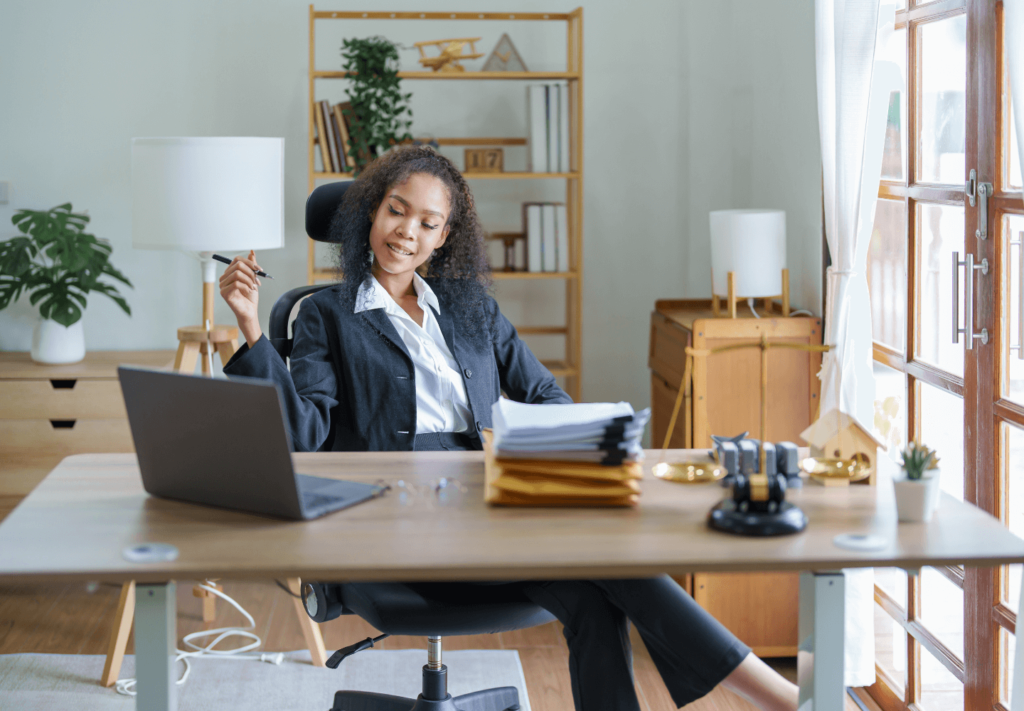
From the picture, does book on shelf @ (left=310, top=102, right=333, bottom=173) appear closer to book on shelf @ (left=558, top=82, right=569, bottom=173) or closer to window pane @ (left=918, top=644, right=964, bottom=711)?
book on shelf @ (left=558, top=82, right=569, bottom=173)

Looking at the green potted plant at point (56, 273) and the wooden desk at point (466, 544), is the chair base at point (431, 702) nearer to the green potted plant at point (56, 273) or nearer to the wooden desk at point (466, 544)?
the wooden desk at point (466, 544)

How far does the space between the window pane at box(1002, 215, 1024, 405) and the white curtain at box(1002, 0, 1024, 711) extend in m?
0.28

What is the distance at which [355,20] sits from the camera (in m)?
3.53

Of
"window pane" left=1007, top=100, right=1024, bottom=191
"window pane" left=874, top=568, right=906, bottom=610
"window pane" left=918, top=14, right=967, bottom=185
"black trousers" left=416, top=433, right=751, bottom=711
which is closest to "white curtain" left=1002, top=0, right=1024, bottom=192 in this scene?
"window pane" left=1007, top=100, right=1024, bottom=191

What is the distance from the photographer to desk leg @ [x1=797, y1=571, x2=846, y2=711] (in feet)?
4.11

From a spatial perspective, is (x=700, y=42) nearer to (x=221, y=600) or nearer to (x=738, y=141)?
(x=738, y=141)

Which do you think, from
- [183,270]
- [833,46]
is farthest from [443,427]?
[183,270]

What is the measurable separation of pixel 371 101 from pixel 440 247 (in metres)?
1.17

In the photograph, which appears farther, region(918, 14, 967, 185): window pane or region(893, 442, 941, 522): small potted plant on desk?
region(918, 14, 967, 185): window pane

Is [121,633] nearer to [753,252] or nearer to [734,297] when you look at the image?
[734,297]

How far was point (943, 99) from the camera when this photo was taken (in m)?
2.14

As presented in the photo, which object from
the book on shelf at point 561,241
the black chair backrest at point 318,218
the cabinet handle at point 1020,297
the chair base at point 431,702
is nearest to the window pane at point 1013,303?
the cabinet handle at point 1020,297

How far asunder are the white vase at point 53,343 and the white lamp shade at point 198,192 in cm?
74

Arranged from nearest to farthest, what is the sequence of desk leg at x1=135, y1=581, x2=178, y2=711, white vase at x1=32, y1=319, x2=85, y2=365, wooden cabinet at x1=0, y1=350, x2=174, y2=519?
1. desk leg at x1=135, y1=581, x2=178, y2=711
2. wooden cabinet at x1=0, y1=350, x2=174, y2=519
3. white vase at x1=32, y1=319, x2=85, y2=365
